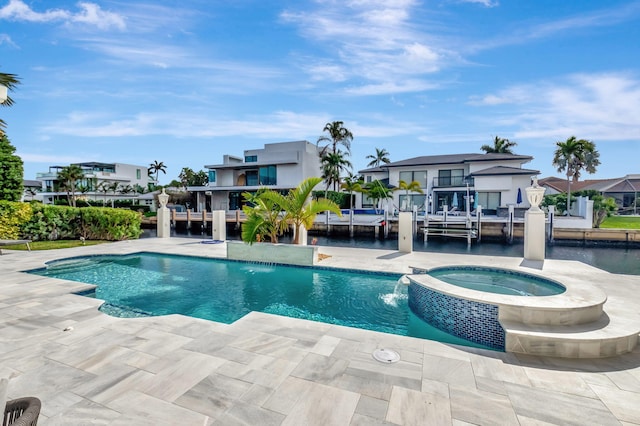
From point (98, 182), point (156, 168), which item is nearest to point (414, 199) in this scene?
point (98, 182)

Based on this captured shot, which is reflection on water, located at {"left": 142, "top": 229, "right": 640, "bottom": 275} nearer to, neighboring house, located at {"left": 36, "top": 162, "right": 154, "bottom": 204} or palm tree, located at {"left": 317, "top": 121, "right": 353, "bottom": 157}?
palm tree, located at {"left": 317, "top": 121, "right": 353, "bottom": 157}

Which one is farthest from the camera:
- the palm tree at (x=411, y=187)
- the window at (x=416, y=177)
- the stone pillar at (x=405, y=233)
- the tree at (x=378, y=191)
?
the window at (x=416, y=177)

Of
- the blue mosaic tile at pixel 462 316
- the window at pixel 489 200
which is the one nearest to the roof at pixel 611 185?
the window at pixel 489 200

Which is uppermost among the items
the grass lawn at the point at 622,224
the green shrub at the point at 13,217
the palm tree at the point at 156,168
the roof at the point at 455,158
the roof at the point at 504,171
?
the palm tree at the point at 156,168

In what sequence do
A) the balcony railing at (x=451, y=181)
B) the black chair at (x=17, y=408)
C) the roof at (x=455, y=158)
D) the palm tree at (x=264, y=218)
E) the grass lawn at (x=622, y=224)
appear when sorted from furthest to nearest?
the balcony railing at (x=451, y=181), the roof at (x=455, y=158), the grass lawn at (x=622, y=224), the palm tree at (x=264, y=218), the black chair at (x=17, y=408)

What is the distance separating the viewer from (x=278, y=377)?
345 cm

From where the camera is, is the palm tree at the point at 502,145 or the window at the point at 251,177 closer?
the window at the point at 251,177

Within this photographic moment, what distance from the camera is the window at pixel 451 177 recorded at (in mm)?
28916

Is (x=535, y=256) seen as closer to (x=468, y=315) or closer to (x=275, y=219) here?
(x=468, y=315)

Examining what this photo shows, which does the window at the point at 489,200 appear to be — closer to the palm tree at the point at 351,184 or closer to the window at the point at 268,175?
the palm tree at the point at 351,184

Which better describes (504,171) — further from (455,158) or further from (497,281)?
(497,281)

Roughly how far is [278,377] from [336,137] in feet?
112

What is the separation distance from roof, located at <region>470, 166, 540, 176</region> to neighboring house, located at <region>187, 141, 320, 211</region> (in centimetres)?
1734

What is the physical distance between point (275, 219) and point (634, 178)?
53687 mm
